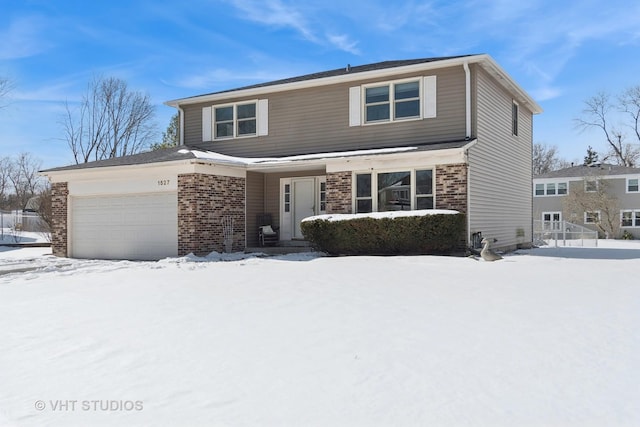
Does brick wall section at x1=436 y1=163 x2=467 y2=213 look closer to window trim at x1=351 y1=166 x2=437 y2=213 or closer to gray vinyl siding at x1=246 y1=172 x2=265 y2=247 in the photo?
window trim at x1=351 y1=166 x2=437 y2=213

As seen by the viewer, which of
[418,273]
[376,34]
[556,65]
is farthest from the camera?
[556,65]

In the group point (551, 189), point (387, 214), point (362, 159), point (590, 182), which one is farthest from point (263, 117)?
point (551, 189)

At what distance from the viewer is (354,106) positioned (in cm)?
1588

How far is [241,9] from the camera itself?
1473cm

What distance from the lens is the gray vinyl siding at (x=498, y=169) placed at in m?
14.3

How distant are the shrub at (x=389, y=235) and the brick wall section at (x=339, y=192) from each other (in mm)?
1069

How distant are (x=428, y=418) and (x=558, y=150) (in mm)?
56878

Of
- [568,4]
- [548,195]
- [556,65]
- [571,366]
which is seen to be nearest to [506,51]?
[568,4]

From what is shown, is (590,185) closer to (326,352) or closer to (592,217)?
(592,217)

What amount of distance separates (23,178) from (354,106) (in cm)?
4559

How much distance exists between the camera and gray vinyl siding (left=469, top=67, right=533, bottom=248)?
1429 cm

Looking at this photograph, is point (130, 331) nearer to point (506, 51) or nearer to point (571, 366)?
point (571, 366)

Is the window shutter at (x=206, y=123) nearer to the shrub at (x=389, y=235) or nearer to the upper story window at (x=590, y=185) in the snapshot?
the shrub at (x=389, y=235)

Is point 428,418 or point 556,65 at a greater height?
point 556,65
